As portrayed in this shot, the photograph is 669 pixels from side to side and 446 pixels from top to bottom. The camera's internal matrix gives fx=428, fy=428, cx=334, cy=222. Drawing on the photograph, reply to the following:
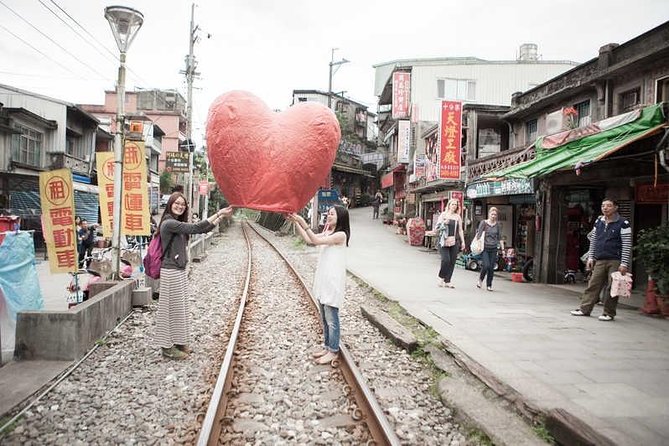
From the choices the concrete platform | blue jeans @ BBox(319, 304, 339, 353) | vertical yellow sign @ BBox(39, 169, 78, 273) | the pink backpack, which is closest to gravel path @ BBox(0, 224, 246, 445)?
the concrete platform

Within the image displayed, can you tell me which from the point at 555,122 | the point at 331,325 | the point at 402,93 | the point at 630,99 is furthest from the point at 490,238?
the point at 402,93

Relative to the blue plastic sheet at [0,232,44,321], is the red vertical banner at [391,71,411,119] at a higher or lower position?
higher

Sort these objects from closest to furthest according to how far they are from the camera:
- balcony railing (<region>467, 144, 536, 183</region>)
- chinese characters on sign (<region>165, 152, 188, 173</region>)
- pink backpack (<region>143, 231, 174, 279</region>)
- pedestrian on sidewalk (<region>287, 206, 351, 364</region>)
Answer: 1. pedestrian on sidewalk (<region>287, 206, 351, 364</region>)
2. pink backpack (<region>143, 231, 174, 279</region>)
3. balcony railing (<region>467, 144, 536, 183</region>)
4. chinese characters on sign (<region>165, 152, 188, 173</region>)

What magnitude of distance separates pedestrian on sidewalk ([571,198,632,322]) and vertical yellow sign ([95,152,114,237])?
8583mm

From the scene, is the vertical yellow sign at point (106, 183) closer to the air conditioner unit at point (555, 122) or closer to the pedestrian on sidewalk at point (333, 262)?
the pedestrian on sidewalk at point (333, 262)

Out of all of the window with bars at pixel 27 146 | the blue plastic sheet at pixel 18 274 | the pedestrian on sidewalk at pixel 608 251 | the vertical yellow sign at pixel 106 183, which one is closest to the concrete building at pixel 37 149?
the window with bars at pixel 27 146

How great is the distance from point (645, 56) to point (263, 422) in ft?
38.2

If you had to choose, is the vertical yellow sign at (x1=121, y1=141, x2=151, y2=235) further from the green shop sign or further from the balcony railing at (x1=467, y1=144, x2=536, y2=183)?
the green shop sign

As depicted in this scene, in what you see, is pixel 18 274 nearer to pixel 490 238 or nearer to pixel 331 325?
pixel 331 325

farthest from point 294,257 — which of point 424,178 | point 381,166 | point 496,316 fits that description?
point 381,166

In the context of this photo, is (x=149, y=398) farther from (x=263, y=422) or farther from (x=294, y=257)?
(x=294, y=257)

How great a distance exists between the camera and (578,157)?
7.91m

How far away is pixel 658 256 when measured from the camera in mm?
7059

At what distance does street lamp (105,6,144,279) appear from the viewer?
6.93 metres
